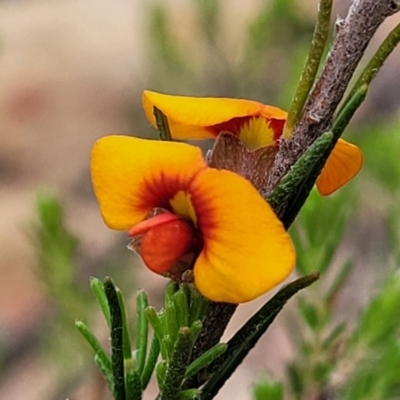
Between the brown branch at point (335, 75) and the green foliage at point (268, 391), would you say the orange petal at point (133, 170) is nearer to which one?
the brown branch at point (335, 75)

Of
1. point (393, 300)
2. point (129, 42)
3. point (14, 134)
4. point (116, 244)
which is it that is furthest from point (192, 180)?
point (129, 42)

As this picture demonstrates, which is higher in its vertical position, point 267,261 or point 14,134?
point 267,261

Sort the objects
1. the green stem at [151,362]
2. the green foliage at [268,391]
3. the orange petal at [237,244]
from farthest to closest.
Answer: the green foliage at [268,391]
the green stem at [151,362]
the orange petal at [237,244]

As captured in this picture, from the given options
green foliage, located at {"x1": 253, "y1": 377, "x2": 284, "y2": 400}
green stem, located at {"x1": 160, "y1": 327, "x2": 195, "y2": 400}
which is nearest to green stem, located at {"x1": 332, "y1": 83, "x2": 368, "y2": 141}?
green stem, located at {"x1": 160, "y1": 327, "x2": 195, "y2": 400}

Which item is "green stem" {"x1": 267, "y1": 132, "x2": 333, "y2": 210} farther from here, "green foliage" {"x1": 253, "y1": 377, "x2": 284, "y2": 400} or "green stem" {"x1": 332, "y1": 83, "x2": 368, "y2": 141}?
"green foliage" {"x1": 253, "y1": 377, "x2": 284, "y2": 400}

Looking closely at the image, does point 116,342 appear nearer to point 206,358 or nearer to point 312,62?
point 206,358

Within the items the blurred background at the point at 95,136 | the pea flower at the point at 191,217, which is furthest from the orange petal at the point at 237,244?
the blurred background at the point at 95,136

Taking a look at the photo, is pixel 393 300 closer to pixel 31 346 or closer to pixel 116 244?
pixel 116 244

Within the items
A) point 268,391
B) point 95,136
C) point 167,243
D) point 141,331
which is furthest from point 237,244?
point 95,136
